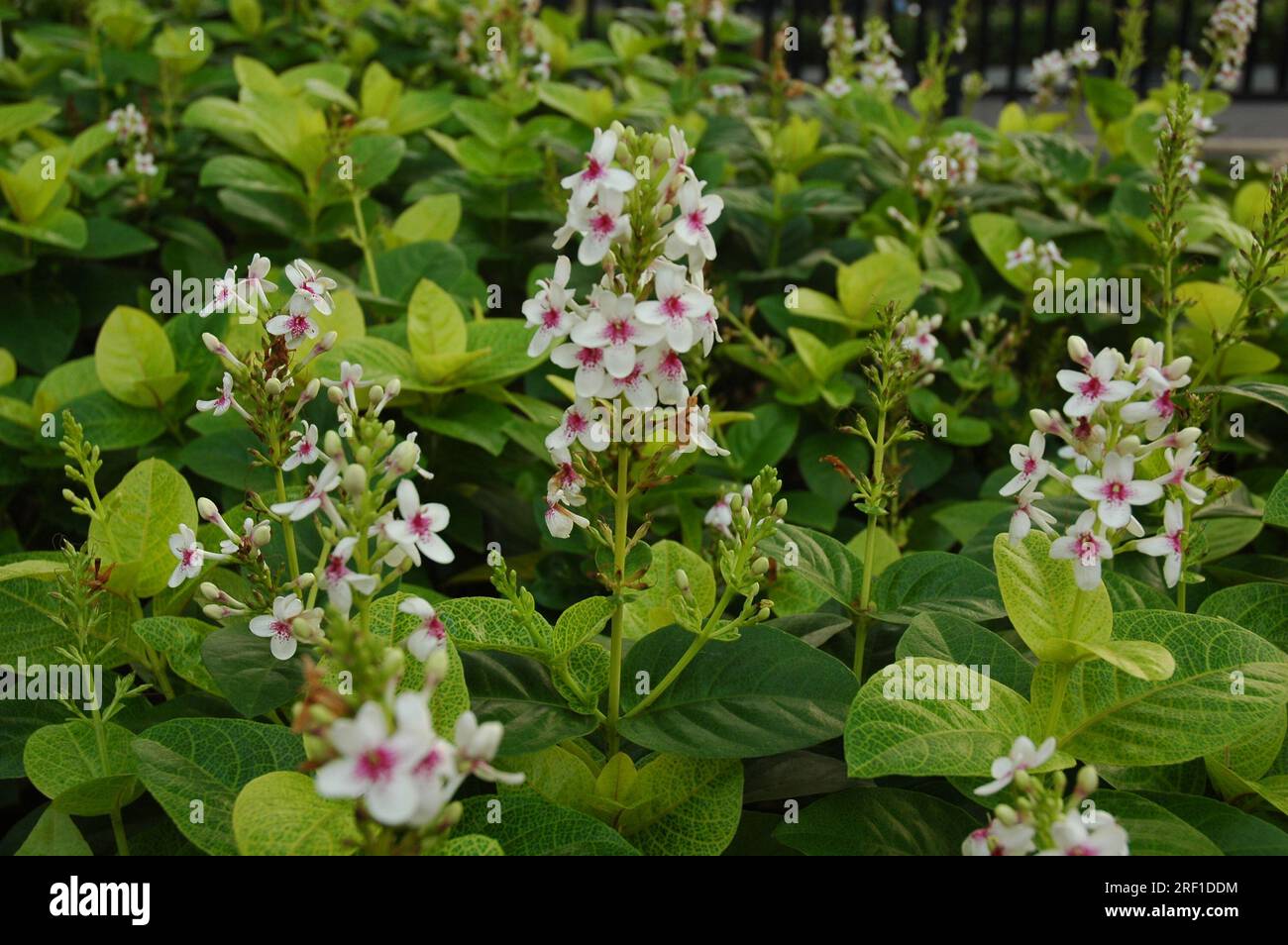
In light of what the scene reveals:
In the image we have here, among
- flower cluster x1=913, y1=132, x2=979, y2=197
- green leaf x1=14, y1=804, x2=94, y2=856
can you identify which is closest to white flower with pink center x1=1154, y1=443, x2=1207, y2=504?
green leaf x1=14, y1=804, x2=94, y2=856

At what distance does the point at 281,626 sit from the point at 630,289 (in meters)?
0.55

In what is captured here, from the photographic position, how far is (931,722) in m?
1.30

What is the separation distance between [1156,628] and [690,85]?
3074mm

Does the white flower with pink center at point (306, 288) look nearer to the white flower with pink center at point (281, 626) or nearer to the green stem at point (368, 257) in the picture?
the white flower with pink center at point (281, 626)

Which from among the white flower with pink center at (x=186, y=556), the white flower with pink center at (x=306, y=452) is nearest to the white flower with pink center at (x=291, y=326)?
the white flower with pink center at (x=306, y=452)

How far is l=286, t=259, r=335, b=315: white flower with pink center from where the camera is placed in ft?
5.03

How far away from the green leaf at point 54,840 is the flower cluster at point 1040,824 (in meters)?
0.95

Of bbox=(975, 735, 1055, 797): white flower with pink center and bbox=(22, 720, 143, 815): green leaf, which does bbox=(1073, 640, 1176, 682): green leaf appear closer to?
bbox=(975, 735, 1055, 797): white flower with pink center

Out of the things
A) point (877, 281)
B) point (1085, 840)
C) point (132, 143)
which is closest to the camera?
point (1085, 840)

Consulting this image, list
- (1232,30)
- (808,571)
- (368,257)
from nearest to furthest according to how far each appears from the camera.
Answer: (808,571) < (368,257) < (1232,30)

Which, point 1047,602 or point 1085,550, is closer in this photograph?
point 1085,550

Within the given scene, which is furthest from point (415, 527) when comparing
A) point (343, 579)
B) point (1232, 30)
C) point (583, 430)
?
point (1232, 30)

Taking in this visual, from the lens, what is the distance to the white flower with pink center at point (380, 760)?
2.79ft

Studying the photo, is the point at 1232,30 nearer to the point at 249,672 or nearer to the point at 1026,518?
the point at 1026,518
